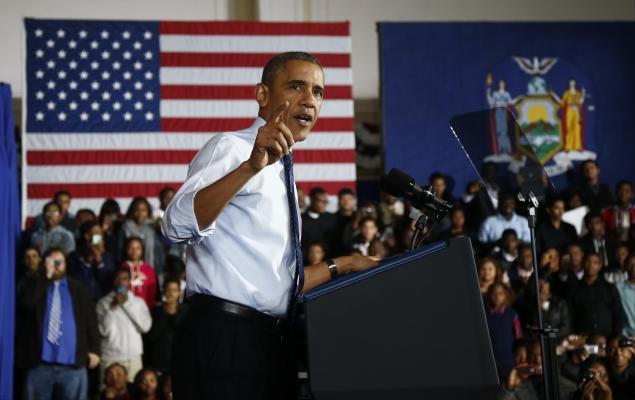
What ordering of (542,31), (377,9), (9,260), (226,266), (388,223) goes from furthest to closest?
(377,9), (542,31), (388,223), (9,260), (226,266)

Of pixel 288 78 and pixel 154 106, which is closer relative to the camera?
pixel 288 78

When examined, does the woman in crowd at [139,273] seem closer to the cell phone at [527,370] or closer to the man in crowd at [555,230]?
the cell phone at [527,370]

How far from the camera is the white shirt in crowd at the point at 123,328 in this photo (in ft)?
23.2

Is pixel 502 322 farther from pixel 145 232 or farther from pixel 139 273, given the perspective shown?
pixel 145 232

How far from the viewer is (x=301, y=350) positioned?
229cm

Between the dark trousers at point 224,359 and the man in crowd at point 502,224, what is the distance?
640 cm

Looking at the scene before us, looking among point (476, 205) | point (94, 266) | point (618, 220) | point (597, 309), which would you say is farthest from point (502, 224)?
point (94, 266)

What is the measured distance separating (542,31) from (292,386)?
9.35 m

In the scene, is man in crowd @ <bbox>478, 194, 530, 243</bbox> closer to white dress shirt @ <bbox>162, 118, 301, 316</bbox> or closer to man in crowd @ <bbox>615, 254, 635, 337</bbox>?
man in crowd @ <bbox>615, 254, 635, 337</bbox>

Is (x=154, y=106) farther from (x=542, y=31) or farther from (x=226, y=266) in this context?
(x=226, y=266)

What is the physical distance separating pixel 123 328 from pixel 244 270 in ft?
16.6

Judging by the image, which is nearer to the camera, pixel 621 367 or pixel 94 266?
pixel 621 367

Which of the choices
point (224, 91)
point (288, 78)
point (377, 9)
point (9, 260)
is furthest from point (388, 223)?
point (288, 78)

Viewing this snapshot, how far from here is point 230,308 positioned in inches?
87.0
